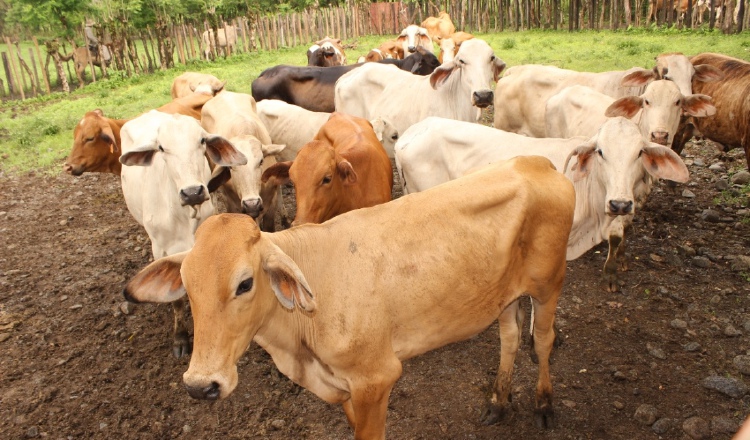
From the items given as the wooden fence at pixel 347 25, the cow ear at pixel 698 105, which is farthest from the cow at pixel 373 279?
the wooden fence at pixel 347 25

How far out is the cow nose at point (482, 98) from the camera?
21.8 ft

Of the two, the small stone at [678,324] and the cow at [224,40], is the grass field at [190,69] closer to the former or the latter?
the cow at [224,40]

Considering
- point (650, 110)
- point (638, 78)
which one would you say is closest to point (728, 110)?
point (638, 78)

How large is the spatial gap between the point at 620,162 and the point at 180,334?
3877 mm

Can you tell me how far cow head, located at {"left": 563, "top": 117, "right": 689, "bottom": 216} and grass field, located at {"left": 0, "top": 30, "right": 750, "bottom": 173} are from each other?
8894 millimetres

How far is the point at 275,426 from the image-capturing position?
4.06m

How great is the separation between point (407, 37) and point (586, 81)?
27.8 feet

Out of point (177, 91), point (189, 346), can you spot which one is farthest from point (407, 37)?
point (189, 346)

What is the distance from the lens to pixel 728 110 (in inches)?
282

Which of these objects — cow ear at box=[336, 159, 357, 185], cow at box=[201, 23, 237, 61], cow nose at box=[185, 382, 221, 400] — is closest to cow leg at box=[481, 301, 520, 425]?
cow ear at box=[336, 159, 357, 185]

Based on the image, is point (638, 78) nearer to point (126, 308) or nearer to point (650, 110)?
point (650, 110)

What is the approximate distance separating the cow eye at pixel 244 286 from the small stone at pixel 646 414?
9.30 feet

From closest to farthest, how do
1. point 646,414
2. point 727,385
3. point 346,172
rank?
point 646,414
point 727,385
point 346,172

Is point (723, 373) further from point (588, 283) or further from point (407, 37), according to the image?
point (407, 37)
